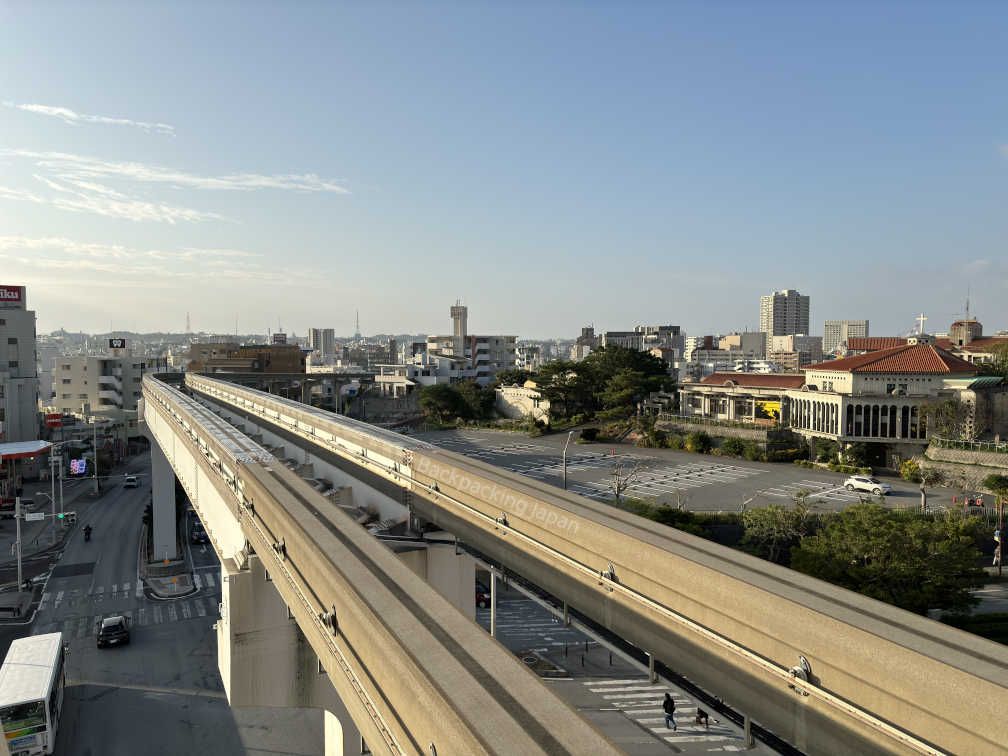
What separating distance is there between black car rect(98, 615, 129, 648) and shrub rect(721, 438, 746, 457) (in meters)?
45.6

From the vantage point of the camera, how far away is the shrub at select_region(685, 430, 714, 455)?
57.6 m

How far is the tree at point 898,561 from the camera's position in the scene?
24.2 m

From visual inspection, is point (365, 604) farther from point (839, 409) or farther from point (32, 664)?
point (839, 409)

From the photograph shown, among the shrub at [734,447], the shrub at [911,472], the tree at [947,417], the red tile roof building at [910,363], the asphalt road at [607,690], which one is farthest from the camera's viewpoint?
the shrub at [734,447]

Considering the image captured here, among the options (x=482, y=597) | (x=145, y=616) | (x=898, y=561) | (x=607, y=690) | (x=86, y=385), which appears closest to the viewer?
(x=607, y=690)

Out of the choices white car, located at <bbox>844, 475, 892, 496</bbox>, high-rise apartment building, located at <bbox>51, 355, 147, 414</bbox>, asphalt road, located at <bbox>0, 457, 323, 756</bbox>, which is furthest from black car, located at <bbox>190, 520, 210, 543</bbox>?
high-rise apartment building, located at <bbox>51, 355, 147, 414</bbox>

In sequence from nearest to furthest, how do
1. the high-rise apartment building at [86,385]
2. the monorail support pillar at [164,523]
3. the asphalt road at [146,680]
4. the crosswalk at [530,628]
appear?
the asphalt road at [146,680], the crosswalk at [530,628], the monorail support pillar at [164,523], the high-rise apartment building at [86,385]

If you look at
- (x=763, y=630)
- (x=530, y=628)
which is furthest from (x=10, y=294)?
(x=763, y=630)

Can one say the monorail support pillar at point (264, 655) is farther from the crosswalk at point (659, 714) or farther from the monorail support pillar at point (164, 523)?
the monorail support pillar at point (164, 523)

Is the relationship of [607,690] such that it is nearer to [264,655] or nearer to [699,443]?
[264,655]

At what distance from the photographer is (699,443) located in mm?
57812

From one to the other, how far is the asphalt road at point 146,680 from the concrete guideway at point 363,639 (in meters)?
11.3

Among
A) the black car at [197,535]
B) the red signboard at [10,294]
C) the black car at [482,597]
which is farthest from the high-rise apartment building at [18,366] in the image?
the black car at [482,597]

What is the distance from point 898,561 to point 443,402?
63629 millimetres
